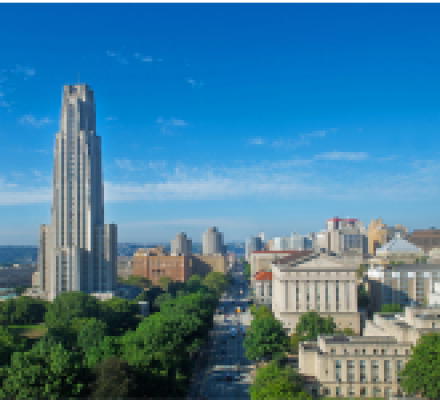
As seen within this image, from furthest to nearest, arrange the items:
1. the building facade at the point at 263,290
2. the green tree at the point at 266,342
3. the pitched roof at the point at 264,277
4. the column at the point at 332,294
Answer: the pitched roof at the point at 264,277 < the building facade at the point at 263,290 < the column at the point at 332,294 < the green tree at the point at 266,342

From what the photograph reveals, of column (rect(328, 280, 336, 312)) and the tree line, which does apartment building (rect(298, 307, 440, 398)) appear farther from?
column (rect(328, 280, 336, 312))

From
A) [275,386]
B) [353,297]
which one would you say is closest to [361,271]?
[353,297]

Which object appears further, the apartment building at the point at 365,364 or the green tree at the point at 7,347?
the apartment building at the point at 365,364

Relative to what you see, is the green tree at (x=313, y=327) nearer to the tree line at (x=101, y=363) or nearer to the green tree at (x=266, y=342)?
the green tree at (x=266, y=342)

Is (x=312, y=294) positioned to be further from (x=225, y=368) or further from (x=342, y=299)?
(x=225, y=368)

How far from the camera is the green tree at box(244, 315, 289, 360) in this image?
263 ft

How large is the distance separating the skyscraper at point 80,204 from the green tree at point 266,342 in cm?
8501

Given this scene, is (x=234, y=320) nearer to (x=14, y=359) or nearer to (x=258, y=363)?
(x=258, y=363)

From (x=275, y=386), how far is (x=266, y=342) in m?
29.5

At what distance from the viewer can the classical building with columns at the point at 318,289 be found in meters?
112

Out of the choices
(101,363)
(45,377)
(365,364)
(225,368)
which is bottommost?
(225,368)

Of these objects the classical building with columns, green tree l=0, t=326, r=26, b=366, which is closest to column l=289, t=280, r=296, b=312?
the classical building with columns

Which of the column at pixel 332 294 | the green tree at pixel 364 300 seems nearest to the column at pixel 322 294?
the column at pixel 332 294

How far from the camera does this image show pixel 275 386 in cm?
5200
